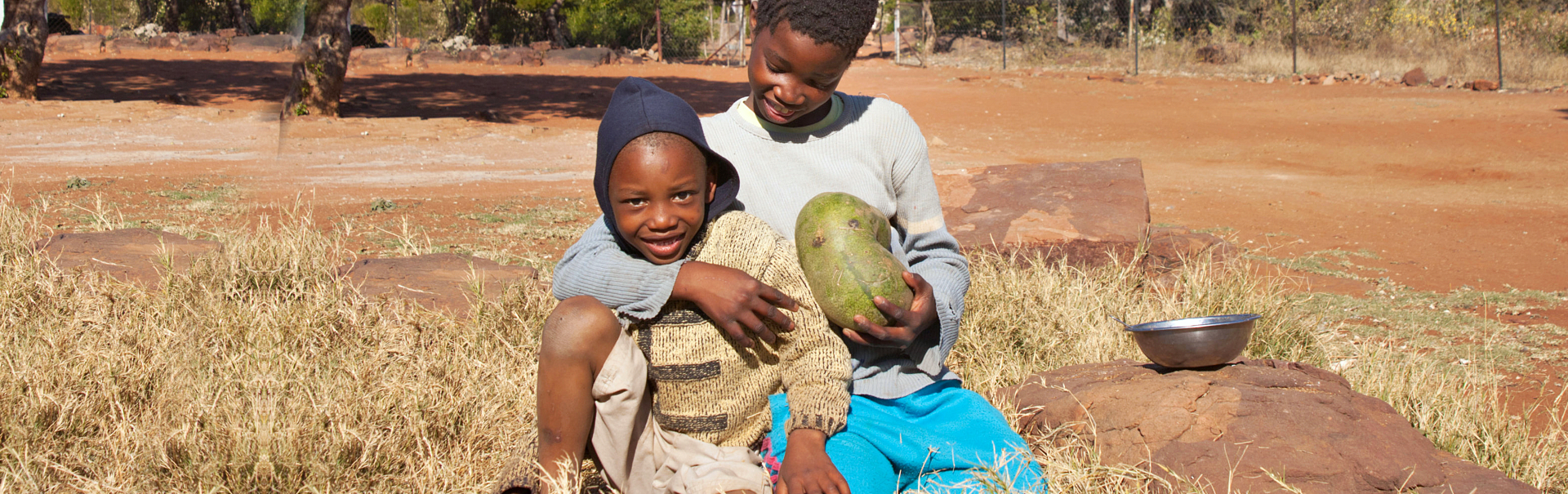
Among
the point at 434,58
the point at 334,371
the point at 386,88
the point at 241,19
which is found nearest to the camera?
the point at 334,371

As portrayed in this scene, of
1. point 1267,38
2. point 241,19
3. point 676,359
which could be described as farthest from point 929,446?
point 241,19

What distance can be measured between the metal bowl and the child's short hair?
1.24 m

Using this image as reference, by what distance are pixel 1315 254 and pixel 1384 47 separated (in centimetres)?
1768

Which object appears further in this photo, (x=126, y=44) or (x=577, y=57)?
(x=126, y=44)

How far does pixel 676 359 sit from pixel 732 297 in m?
0.27

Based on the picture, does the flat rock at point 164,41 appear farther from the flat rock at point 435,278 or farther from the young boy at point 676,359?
the young boy at point 676,359

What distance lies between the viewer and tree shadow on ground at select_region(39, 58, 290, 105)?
55.0 feet

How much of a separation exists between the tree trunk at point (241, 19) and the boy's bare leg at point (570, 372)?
30.1 meters

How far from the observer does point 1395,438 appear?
2.59 meters

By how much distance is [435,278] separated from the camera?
427cm

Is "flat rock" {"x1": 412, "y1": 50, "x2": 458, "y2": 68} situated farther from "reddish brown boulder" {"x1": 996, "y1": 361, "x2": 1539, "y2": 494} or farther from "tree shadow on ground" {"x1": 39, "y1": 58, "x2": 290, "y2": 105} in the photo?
"reddish brown boulder" {"x1": 996, "y1": 361, "x2": 1539, "y2": 494}

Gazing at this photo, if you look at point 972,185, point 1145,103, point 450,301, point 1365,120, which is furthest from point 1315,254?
point 1145,103

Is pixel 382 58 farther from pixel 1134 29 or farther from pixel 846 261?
pixel 846 261

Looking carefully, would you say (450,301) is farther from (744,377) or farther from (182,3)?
(182,3)
